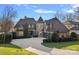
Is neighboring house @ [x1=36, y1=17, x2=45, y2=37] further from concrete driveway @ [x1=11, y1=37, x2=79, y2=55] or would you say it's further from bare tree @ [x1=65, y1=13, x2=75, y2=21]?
bare tree @ [x1=65, y1=13, x2=75, y2=21]

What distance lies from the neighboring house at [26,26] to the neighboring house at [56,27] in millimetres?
122

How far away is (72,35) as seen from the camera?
2488 millimetres

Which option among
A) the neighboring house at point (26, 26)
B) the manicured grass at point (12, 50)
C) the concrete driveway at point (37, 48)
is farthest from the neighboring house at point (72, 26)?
the manicured grass at point (12, 50)

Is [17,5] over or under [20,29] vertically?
over

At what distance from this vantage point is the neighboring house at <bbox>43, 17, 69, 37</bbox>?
2479 millimetres

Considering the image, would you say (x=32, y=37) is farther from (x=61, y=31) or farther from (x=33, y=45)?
(x=61, y=31)

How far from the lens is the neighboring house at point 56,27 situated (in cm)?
248

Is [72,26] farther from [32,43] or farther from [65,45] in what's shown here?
[32,43]

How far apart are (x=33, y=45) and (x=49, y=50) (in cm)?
14

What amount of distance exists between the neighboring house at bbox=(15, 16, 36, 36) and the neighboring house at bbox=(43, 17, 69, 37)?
122 mm

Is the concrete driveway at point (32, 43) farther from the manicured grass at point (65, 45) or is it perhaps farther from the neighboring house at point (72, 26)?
the neighboring house at point (72, 26)
